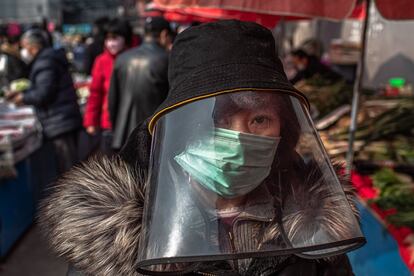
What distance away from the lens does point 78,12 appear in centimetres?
4003

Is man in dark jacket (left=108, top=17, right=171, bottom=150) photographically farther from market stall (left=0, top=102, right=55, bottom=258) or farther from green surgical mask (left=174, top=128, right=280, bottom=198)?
green surgical mask (left=174, top=128, right=280, bottom=198)

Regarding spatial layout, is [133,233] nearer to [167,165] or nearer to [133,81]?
[167,165]

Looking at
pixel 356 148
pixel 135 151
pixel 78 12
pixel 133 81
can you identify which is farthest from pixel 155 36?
pixel 78 12

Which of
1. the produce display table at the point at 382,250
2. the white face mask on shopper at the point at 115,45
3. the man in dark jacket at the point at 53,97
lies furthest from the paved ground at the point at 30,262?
the produce display table at the point at 382,250

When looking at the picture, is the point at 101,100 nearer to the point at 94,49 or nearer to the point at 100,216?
the point at 100,216

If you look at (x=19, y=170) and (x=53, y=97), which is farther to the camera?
(x=53, y=97)

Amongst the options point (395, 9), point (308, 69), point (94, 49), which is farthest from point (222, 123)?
point (94, 49)

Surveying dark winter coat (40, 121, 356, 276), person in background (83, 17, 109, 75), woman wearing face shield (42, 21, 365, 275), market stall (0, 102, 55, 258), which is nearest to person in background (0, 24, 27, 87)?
person in background (83, 17, 109, 75)

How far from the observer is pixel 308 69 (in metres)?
7.22

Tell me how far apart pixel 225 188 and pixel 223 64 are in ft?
0.90

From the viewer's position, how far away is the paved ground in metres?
4.40

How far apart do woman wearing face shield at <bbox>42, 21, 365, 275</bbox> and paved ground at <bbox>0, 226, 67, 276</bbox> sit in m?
3.20

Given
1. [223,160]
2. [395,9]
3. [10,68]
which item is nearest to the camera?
[223,160]

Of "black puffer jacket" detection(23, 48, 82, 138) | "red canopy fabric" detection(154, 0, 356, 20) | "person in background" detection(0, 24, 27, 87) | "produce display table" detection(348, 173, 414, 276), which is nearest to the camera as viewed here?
"red canopy fabric" detection(154, 0, 356, 20)
